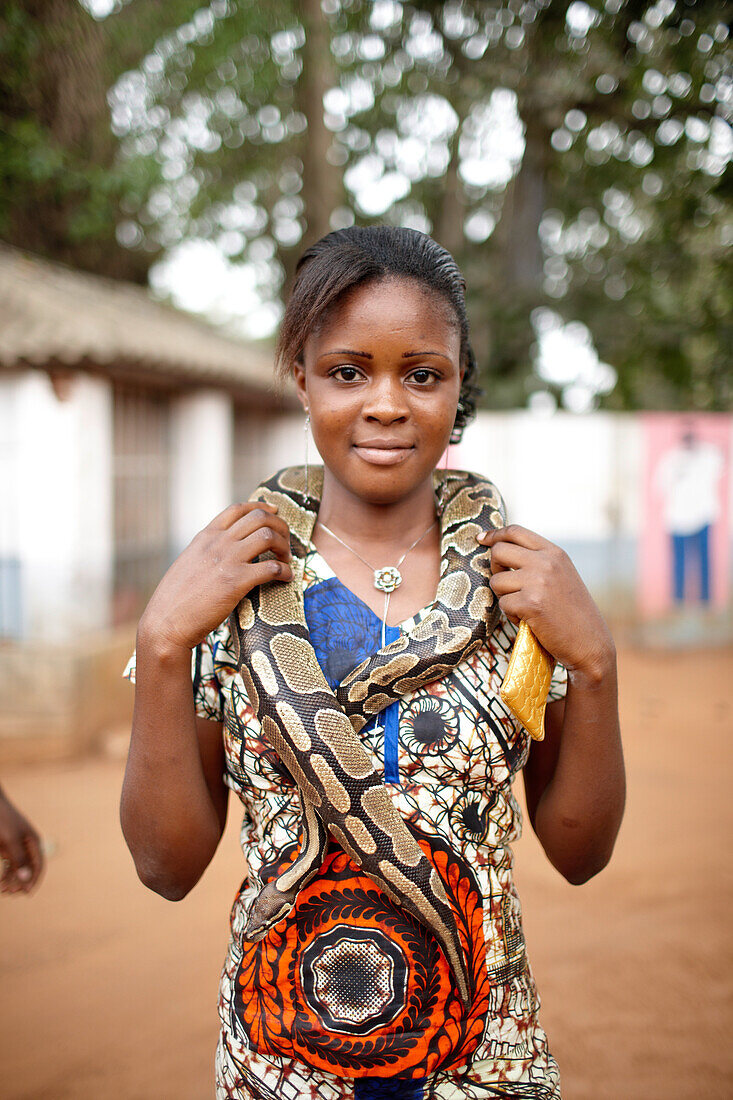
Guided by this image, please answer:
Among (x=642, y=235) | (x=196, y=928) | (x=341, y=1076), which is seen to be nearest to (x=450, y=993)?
(x=341, y=1076)

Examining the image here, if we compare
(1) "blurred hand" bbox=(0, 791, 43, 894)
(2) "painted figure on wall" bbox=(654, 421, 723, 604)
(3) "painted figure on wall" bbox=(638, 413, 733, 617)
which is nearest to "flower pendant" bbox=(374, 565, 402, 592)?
(1) "blurred hand" bbox=(0, 791, 43, 894)

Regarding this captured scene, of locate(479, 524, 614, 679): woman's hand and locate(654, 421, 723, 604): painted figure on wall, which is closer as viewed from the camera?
locate(479, 524, 614, 679): woman's hand

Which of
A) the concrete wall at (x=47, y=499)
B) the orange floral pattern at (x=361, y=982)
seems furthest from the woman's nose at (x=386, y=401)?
the concrete wall at (x=47, y=499)

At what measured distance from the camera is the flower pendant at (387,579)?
1.81 meters

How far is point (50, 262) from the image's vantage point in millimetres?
12359

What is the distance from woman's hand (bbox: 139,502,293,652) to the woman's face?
230 millimetres

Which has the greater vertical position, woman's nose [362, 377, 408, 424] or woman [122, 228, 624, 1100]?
woman's nose [362, 377, 408, 424]

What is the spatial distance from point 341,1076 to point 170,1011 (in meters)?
2.87

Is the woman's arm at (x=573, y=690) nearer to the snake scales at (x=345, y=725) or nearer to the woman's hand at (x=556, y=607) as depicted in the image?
the woman's hand at (x=556, y=607)

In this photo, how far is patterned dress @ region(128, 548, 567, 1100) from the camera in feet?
5.04

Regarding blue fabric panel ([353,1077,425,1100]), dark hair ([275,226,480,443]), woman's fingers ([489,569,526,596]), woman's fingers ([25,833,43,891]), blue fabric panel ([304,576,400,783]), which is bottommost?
blue fabric panel ([353,1077,425,1100])

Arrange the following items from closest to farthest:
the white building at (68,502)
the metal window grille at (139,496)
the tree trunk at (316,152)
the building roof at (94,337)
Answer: the building roof at (94,337) < the white building at (68,502) < the metal window grille at (139,496) < the tree trunk at (316,152)

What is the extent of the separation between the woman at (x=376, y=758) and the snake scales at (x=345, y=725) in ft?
0.10

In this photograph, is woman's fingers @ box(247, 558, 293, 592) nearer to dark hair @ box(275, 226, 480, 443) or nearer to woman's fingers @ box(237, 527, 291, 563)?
woman's fingers @ box(237, 527, 291, 563)
